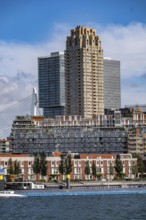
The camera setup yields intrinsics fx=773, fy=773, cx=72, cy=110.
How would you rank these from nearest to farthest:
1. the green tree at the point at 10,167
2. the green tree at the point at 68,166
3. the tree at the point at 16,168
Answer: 1. the green tree at the point at 10,167
2. the tree at the point at 16,168
3. the green tree at the point at 68,166

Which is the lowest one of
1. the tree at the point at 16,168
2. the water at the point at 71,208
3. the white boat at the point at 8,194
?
the water at the point at 71,208

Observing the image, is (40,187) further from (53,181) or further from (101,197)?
(53,181)

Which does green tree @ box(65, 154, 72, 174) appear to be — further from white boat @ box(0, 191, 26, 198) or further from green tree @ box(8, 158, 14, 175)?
white boat @ box(0, 191, 26, 198)

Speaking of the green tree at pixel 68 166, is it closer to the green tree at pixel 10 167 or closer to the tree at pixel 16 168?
the tree at pixel 16 168

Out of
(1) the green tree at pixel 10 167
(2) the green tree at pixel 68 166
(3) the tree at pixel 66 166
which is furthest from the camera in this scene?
(3) the tree at pixel 66 166

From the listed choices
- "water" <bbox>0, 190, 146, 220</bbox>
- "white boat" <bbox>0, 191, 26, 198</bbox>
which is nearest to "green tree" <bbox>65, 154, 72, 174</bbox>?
"white boat" <bbox>0, 191, 26, 198</bbox>

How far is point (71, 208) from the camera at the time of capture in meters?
105

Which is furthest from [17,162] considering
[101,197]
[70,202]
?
[70,202]

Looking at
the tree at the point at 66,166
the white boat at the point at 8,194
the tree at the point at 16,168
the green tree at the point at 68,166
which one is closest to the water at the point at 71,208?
the white boat at the point at 8,194

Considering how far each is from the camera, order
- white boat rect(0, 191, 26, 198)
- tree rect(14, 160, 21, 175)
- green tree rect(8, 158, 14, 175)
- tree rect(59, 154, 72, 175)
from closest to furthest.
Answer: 1. white boat rect(0, 191, 26, 198)
2. green tree rect(8, 158, 14, 175)
3. tree rect(14, 160, 21, 175)
4. tree rect(59, 154, 72, 175)

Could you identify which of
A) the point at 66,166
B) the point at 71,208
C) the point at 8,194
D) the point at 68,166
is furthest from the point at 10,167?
the point at 71,208

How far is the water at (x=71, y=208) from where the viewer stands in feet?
303

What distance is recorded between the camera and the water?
92.4 meters

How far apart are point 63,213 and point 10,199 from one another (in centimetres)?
3287
